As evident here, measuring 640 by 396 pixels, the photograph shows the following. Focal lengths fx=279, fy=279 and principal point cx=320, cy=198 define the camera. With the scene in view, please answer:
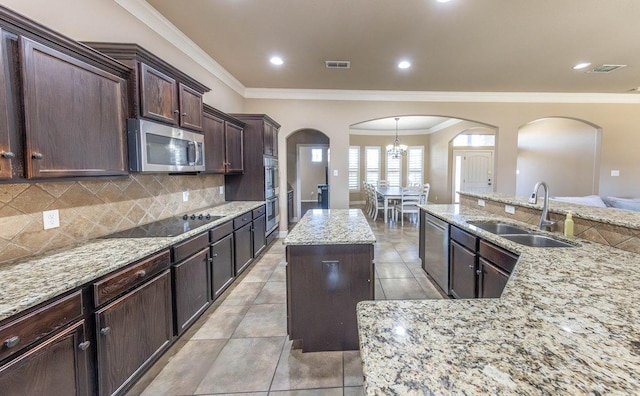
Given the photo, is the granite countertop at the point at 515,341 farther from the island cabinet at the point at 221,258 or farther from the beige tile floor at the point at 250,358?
the island cabinet at the point at 221,258

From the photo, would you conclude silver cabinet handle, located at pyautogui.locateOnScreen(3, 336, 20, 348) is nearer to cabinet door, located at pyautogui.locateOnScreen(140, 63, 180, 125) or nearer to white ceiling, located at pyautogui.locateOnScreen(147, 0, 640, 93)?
cabinet door, located at pyautogui.locateOnScreen(140, 63, 180, 125)

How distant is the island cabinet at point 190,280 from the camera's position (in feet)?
7.02

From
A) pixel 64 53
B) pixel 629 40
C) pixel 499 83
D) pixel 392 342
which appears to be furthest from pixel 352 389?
pixel 499 83

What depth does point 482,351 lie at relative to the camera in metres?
0.72

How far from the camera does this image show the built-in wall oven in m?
4.53

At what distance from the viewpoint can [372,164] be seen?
34.5 feet

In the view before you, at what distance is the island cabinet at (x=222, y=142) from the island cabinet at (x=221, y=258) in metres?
0.78

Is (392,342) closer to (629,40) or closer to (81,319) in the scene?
(81,319)

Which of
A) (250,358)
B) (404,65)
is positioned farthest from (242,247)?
(404,65)

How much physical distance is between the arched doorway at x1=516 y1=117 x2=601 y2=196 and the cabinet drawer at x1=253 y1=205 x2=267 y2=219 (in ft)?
21.8

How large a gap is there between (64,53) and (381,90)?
482 centimetres

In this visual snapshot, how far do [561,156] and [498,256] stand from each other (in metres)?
7.28

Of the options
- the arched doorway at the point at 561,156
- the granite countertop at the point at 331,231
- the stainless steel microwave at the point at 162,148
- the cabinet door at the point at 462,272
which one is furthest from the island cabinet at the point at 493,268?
the arched doorway at the point at 561,156

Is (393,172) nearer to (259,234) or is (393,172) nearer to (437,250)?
(259,234)
